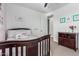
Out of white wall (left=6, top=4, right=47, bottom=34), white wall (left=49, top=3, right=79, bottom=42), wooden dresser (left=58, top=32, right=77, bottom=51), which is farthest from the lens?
wooden dresser (left=58, top=32, right=77, bottom=51)

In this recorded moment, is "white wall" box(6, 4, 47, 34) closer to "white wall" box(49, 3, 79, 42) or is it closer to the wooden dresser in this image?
"white wall" box(49, 3, 79, 42)

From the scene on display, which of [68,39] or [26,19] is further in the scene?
[68,39]

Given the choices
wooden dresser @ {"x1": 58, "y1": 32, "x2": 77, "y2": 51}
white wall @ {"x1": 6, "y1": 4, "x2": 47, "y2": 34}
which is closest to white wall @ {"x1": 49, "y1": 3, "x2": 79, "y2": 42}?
wooden dresser @ {"x1": 58, "y1": 32, "x2": 77, "y2": 51}

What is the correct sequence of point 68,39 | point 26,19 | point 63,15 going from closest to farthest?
point 26,19 < point 63,15 < point 68,39

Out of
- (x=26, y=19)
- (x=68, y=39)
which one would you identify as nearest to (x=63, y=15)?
(x=68, y=39)

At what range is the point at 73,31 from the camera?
11.9 feet

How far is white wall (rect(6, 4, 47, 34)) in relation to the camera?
94.6 inches

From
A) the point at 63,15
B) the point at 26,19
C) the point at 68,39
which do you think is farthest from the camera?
the point at 68,39

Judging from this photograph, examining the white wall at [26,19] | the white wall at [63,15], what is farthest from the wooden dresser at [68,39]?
the white wall at [26,19]

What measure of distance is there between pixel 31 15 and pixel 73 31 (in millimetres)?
1809

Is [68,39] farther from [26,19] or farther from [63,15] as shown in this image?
[26,19]

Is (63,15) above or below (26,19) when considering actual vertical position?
above

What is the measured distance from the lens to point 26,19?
2.56 metres

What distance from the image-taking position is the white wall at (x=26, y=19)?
240 centimetres
